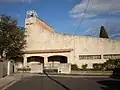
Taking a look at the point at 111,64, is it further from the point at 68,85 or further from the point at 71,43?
the point at 68,85

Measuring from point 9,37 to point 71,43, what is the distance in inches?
445

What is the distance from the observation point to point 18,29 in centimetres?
4878

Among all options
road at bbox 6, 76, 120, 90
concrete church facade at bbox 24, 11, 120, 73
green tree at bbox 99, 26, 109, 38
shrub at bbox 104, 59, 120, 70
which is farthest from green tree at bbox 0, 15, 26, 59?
road at bbox 6, 76, 120, 90

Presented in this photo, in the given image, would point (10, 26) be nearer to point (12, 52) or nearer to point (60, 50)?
point (12, 52)

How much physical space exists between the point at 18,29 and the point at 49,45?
6692 mm

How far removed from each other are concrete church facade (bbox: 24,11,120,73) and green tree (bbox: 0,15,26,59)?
330 centimetres

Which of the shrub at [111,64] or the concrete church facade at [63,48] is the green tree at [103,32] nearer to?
the concrete church facade at [63,48]

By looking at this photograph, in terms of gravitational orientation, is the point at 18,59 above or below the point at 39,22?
below

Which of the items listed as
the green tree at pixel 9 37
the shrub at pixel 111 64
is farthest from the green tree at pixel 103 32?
the green tree at pixel 9 37

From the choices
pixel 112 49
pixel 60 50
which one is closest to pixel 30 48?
pixel 60 50

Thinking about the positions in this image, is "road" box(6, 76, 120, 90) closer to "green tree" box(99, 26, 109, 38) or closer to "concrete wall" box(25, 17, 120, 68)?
"concrete wall" box(25, 17, 120, 68)

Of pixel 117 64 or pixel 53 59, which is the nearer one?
pixel 117 64

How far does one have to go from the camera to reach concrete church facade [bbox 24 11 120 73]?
49.1 m

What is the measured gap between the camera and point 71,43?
5062 centimetres
